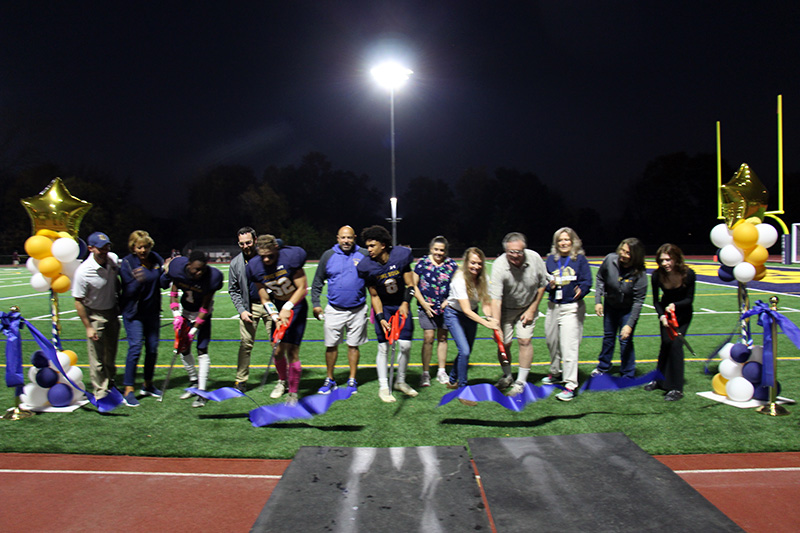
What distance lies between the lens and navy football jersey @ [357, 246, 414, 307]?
19.3ft

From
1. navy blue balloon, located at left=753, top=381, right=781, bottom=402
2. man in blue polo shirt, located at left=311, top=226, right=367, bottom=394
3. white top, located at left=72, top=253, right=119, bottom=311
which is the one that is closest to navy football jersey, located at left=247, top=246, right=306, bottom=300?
man in blue polo shirt, located at left=311, top=226, right=367, bottom=394

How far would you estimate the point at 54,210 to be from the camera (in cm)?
581

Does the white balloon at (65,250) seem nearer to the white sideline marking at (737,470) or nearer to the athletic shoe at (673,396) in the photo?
the white sideline marking at (737,470)

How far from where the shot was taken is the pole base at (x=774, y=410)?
16.8 feet

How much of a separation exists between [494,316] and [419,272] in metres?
1.22

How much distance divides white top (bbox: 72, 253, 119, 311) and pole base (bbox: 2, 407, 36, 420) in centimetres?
118

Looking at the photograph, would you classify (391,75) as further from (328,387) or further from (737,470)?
(737,470)

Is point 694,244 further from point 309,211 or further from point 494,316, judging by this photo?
point 494,316

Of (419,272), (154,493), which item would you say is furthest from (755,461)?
(154,493)

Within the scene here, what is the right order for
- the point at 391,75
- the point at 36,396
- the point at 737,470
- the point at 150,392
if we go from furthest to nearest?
1. the point at 391,75
2. the point at 150,392
3. the point at 36,396
4. the point at 737,470

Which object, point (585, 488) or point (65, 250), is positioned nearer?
point (585, 488)

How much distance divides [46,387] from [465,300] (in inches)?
174

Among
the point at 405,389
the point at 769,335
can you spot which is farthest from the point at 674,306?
the point at 405,389

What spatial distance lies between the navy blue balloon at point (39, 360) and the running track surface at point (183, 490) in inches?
49.1
